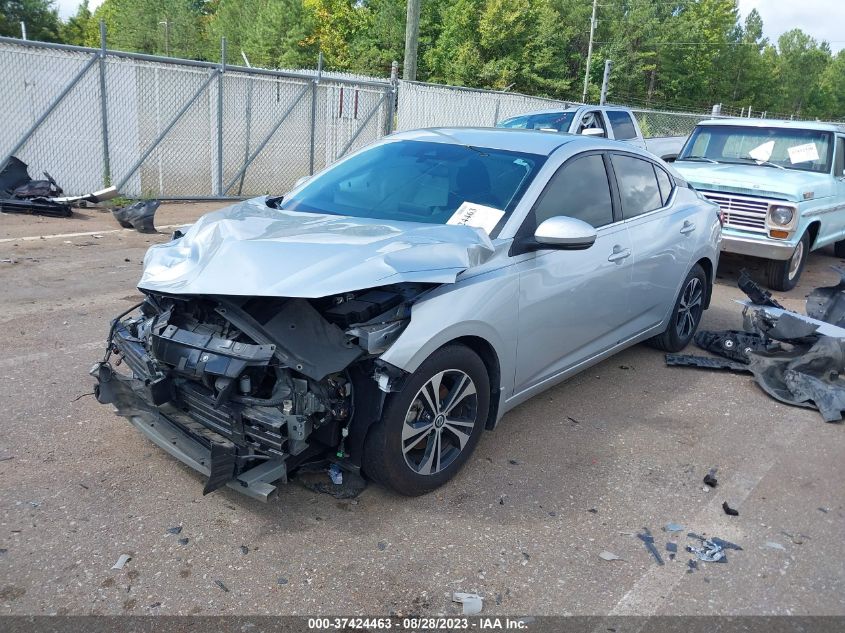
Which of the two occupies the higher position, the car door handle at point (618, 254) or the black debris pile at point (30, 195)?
the car door handle at point (618, 254)

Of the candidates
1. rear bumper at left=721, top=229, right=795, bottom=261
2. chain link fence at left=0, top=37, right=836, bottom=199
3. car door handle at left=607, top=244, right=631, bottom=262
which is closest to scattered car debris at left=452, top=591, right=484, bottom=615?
car door handle at left=607, top=244, right=631, bottom=262

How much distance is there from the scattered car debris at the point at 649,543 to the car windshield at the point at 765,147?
7.30 metres

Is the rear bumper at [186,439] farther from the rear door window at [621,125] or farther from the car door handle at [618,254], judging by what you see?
the rear door window at [621,125]

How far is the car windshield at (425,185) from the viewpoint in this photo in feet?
13.0

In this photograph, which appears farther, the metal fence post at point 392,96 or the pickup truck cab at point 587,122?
the metal fence post at point 392,96

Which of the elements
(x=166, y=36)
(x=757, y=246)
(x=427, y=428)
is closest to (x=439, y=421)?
(x=427, y=428)

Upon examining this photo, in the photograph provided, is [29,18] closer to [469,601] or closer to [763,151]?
[763,151]

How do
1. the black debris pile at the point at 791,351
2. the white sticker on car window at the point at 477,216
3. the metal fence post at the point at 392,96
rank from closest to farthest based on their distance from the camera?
1. the white sticker on car window at the point at 477,216
2. the black debris pile at the point at 791,351
3. the metal fence post at the point at 392,96

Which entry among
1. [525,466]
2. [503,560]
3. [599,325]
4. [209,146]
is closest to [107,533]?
[503,560]

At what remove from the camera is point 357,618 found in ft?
8.73

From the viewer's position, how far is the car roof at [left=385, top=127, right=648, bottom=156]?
171 inches

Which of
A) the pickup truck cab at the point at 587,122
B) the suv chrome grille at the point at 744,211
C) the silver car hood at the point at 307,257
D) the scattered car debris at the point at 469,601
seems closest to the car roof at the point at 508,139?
the silver car hood at the point at 307,257

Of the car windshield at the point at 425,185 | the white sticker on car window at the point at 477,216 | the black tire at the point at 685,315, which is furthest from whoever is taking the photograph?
the black tire at the point at 685,315

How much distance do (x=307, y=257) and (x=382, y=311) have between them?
428 mm
